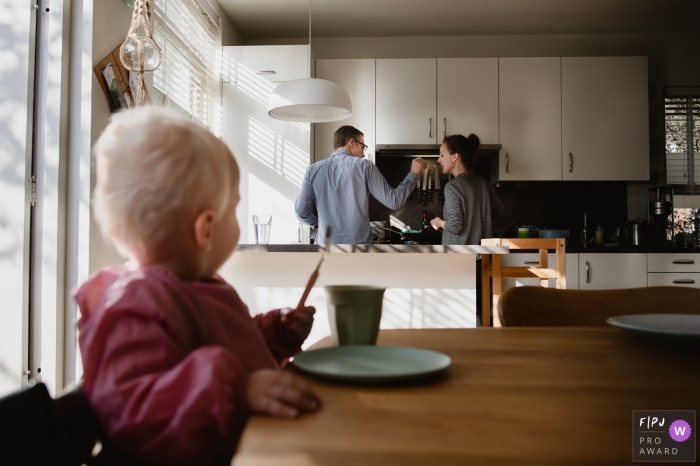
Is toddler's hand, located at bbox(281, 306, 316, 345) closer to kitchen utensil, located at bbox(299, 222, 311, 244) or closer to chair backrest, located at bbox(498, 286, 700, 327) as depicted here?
chair backrest, located at bbox(498, 286, 700, 327)

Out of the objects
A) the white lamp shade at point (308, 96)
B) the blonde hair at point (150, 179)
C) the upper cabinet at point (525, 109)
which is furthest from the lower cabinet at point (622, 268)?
the blonde hair at point (150, 179)

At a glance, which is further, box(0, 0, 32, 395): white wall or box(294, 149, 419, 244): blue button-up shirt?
box(294, 149, 419, 244): blue button-up shirt

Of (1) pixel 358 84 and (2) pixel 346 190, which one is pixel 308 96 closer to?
(2) pixel 346 190

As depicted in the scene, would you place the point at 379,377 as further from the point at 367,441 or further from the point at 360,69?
the point at 360,69

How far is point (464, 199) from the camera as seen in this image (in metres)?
3.07

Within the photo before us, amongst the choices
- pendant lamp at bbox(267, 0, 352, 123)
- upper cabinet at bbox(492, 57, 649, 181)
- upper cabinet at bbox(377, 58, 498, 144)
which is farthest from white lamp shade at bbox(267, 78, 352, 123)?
upper cabinet at bbox(492, 57, 649, 181)

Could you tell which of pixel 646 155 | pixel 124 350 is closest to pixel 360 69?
pixel 646 155

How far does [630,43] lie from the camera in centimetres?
452

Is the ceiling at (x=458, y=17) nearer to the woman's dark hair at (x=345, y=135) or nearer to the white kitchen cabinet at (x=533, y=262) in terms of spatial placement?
the woman's dark hair at (x=345, y=135)

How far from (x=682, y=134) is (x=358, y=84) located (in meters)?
2.62

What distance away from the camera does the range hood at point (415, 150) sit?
4098 mm

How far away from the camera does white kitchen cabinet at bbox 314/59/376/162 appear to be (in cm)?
420

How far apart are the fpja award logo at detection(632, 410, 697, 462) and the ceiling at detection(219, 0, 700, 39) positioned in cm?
393

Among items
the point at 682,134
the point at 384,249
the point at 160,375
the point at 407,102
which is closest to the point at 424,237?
the point at 407,102
